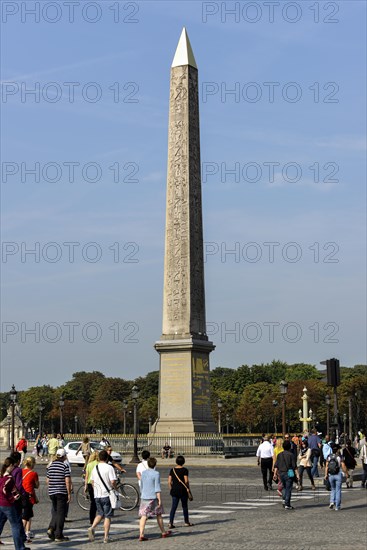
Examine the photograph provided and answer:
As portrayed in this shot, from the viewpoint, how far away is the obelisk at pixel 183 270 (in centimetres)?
4881

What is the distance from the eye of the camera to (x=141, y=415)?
133 metres

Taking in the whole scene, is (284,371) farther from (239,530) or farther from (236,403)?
(239,530)

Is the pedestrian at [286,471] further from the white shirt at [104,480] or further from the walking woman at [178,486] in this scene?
the white shirt at [104,480]

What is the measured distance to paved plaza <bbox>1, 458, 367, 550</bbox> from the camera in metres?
15.7

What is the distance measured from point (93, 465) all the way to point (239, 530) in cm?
299

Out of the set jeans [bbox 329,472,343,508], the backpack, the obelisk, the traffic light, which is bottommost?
jeans [bbox 329,472,343,508]

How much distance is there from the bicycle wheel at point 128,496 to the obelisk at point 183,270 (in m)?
25.9

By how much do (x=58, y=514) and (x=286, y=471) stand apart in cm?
704

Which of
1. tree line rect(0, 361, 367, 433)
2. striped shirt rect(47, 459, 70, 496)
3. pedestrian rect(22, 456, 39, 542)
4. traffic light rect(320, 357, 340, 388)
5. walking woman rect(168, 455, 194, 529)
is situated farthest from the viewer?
tree line rect(0, 361, 367, 433)

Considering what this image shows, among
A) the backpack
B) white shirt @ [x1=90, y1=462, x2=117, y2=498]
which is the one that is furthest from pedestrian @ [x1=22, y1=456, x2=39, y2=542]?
the backpack

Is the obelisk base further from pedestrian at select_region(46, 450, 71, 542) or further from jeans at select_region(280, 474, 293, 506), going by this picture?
pedestrian at select_region(46, 450, 71, 542)

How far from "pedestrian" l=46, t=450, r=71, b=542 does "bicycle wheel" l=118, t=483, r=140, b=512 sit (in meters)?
5.22

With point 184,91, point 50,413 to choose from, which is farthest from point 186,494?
point 50,413

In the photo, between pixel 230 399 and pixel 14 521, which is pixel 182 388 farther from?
pixel 230 399
